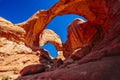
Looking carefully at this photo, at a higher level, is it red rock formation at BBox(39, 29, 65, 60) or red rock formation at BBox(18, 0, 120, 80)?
red rock formation at BBox(39, 29, 65, 60)

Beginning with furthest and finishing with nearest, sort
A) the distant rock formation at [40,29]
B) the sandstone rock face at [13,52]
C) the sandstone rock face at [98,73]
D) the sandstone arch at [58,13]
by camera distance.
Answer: the sandstone arch at [58,13] < the sandstone rock face at [13,52] < the distant rock formation at [40,29] < the sandstone rock face at [98,73]

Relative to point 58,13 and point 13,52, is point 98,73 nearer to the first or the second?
point 13,52

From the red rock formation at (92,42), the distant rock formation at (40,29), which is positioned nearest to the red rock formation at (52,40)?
the red rock formation at (92,42)

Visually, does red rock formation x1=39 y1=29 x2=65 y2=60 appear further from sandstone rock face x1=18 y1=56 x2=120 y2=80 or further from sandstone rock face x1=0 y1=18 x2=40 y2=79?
sandstone rock face x1=18 y1=56 x2=120 y2=80

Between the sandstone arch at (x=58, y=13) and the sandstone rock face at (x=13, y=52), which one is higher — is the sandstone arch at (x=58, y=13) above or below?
above

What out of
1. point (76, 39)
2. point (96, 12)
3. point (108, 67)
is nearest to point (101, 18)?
point (96, 12)

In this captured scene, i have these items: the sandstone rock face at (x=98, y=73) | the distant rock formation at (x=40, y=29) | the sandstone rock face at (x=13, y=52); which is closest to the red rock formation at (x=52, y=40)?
the distant rock formation at (x=40, y=29)

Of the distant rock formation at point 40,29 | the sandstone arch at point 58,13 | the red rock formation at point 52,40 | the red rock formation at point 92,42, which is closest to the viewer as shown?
the red rock formation at point 92,42

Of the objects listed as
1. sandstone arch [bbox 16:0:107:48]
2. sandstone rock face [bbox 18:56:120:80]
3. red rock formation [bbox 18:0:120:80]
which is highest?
sandstone arch [bbox 16:0:107:48]

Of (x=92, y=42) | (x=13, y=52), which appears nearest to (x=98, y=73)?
(x=13, y=52)

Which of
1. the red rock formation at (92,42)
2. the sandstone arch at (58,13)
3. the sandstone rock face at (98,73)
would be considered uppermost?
the sandstone arch at (58,13)

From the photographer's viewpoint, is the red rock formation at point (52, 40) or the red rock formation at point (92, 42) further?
the red rock formation at point (52, 40)

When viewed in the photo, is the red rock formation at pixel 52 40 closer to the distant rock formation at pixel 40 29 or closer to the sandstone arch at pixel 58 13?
the distant rock formation at pixel 40 29

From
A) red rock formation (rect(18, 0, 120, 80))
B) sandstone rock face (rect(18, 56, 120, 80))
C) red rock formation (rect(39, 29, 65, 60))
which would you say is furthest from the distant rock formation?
red rock formation (rect(39, 29, 65, 60))
